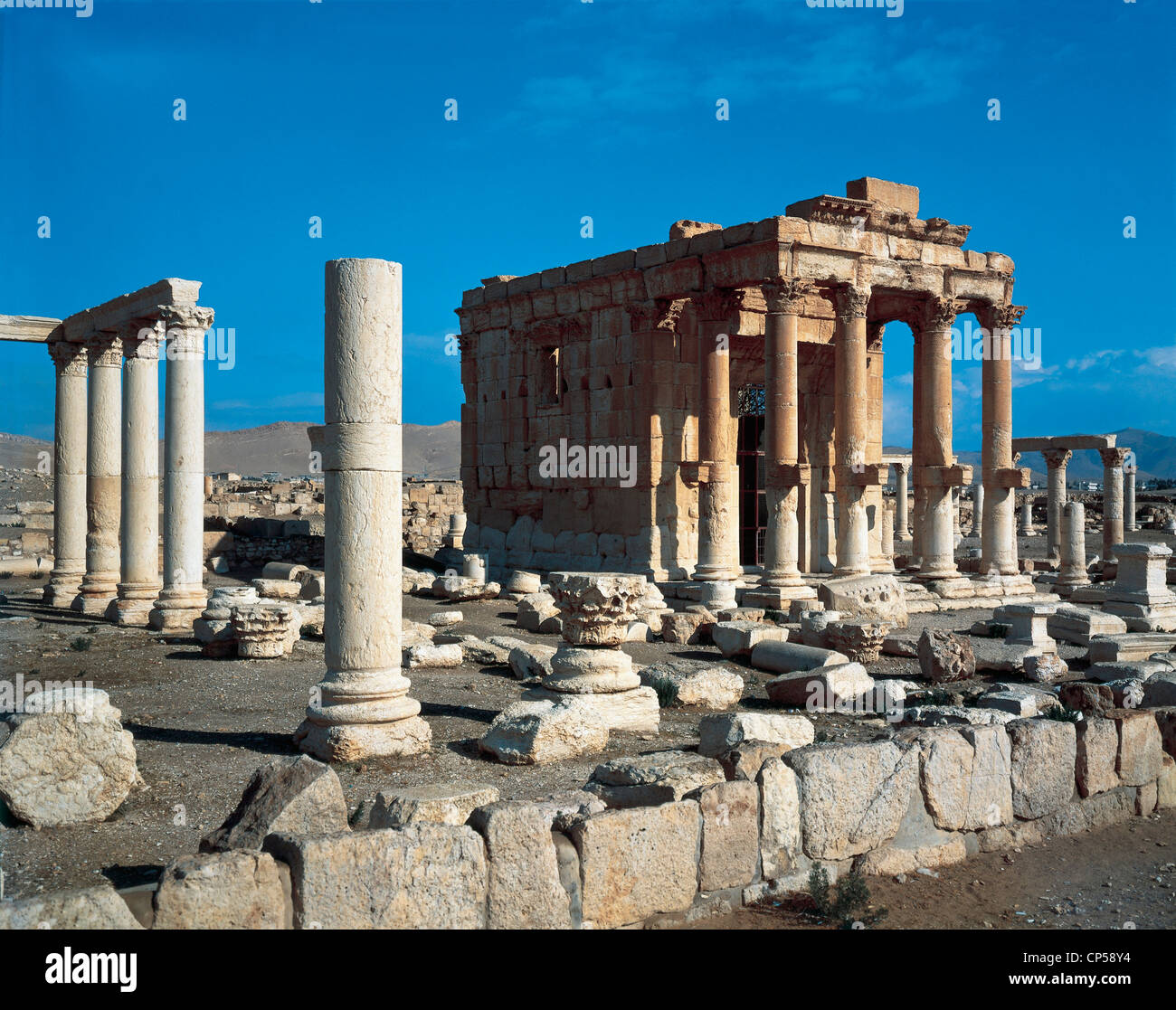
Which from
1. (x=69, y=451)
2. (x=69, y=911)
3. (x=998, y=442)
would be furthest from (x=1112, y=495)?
(x=69, y=911)

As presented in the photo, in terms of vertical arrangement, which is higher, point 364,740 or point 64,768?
point 64,768

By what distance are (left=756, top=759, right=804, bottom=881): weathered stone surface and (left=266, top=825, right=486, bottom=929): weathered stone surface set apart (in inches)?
69.1

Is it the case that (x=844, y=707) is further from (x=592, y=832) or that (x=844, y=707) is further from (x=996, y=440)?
(x=996, y=440)

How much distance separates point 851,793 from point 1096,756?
2.19m

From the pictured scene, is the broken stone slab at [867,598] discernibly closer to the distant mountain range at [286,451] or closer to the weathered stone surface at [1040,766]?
the weathered stone surface at [1040,766]

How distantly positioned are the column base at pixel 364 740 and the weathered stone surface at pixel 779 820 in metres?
3.32

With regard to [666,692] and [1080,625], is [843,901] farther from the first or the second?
[1080,625]

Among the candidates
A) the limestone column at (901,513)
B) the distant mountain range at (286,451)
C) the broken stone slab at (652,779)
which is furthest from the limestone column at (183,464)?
the distant mountain range at (286,451)

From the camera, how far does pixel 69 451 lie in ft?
57.8

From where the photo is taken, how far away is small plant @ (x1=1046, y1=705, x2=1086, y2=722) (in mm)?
8341

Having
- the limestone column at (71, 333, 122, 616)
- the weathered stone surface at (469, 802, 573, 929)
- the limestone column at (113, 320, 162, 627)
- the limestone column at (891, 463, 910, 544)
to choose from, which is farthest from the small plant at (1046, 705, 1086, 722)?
the limestone column at (891, 463, 910, 544)

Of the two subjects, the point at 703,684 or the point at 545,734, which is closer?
the point at 545,734

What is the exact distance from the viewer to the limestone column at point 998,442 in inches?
802
